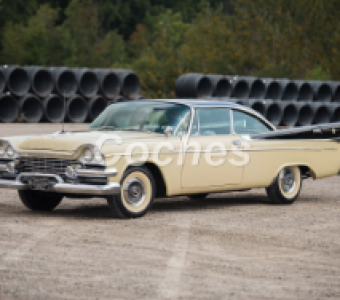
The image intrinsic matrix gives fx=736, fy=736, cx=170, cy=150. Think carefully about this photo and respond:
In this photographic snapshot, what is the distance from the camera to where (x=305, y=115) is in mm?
27203

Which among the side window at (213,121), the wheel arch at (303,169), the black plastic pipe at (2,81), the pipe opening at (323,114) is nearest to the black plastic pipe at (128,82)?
the black plastic pipe at (2,81)

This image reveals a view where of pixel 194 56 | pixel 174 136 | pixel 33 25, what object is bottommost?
pixel 174 136

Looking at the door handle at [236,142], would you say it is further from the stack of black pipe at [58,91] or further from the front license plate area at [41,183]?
the stack of black pipe at [58,91]

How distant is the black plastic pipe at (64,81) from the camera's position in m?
22.8

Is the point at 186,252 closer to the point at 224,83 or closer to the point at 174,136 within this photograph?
the point at 174,136

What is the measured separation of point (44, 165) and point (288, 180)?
3.76m

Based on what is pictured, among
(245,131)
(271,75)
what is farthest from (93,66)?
(245,131)

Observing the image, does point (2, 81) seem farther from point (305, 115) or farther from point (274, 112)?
point (305, 115)

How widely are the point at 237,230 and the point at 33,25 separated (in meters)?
52.0

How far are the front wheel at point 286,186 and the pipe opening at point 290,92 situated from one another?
1724 centimetres

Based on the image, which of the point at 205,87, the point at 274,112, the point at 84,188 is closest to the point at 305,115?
the point at 274,112

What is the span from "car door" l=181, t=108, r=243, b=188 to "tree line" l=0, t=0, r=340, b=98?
93.2ft

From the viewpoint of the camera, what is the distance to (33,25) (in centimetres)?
5756

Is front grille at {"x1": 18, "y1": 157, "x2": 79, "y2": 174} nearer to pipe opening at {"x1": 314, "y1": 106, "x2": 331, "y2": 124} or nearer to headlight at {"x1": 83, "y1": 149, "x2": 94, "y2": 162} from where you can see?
headlight at {"x1": 83, "y1": 149, "x2": 94, "y2": 162}
